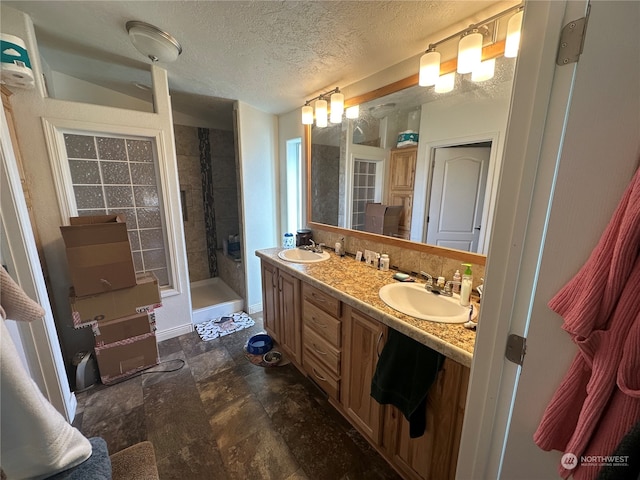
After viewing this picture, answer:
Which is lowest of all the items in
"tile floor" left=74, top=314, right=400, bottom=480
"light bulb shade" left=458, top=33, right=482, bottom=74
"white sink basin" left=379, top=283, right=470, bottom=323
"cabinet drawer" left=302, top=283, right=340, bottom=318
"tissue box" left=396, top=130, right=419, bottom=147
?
"tile floor" left=74, top=314, right=400, bottom=480

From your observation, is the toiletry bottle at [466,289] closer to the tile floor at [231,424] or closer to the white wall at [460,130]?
the white wall at [460,130]

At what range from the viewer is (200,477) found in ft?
4.32

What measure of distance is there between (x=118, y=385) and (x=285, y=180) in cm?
234

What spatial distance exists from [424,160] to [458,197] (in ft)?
1.03

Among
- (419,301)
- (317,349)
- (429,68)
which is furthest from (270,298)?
(429,68)

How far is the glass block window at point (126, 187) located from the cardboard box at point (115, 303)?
1.43 feet

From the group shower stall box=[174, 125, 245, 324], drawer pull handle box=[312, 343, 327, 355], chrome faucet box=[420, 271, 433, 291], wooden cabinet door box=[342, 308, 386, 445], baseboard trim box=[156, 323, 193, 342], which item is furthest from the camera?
shower stall box=[174, 125, 245, 324]

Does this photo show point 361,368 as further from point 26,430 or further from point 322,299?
point 26,430

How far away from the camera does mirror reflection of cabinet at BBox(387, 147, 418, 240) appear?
1664 mm

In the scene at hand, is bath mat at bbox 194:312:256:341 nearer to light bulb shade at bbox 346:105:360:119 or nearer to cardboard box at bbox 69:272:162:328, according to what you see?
cardboard box at bbox 69:272:162:328

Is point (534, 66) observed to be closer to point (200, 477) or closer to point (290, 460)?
point (290, 460)

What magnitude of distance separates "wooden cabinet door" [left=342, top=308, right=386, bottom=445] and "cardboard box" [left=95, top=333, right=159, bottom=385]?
5.31ft

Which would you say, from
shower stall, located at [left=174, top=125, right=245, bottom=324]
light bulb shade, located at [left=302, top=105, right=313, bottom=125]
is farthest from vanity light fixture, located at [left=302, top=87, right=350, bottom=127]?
shower stall, located at [left=174, top=125, right=245, bottom=324]

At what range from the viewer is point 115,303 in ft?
6.12
